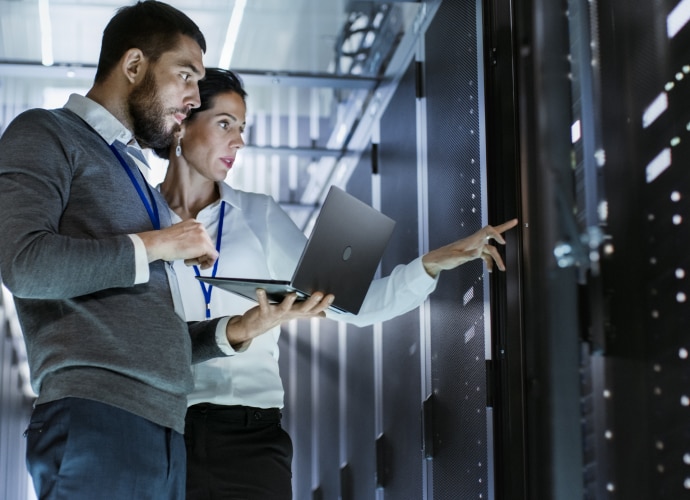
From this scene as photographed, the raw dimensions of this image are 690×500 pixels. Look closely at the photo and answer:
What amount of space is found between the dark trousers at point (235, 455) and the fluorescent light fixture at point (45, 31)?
7.61 feet

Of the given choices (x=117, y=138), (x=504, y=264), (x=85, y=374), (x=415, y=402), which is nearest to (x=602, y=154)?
(x=504, y=264)

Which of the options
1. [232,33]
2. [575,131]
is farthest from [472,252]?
[232,33]

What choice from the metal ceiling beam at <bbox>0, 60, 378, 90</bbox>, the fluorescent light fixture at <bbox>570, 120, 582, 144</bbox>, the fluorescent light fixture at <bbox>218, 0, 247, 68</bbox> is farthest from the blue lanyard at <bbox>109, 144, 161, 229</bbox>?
the metal ceiling beam at <bbox>0, 60, 378, 90</bbox>

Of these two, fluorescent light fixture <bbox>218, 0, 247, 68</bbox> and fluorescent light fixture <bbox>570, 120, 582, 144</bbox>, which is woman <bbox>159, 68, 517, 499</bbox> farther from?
fluorescent light fixture <bbox>218, 0, 247, 68</bbox>

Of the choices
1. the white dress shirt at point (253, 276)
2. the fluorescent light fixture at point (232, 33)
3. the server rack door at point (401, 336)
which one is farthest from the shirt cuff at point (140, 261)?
the fluorescent light fixture at point (232, 33)

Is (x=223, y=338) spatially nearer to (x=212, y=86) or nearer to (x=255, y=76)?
(x=212, y=86)

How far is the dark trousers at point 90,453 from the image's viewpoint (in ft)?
6.05

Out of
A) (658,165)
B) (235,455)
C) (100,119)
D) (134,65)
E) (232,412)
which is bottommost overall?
(235,455)

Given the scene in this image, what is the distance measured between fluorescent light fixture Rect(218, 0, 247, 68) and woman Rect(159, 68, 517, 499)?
1.28m

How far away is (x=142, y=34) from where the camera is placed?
2.23m

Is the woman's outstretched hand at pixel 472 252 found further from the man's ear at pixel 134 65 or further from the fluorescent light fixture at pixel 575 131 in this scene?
the man's ear at pixel 134 65

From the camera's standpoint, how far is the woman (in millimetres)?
2521

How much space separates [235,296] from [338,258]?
0.53 meters

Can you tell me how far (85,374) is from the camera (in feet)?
6.16
